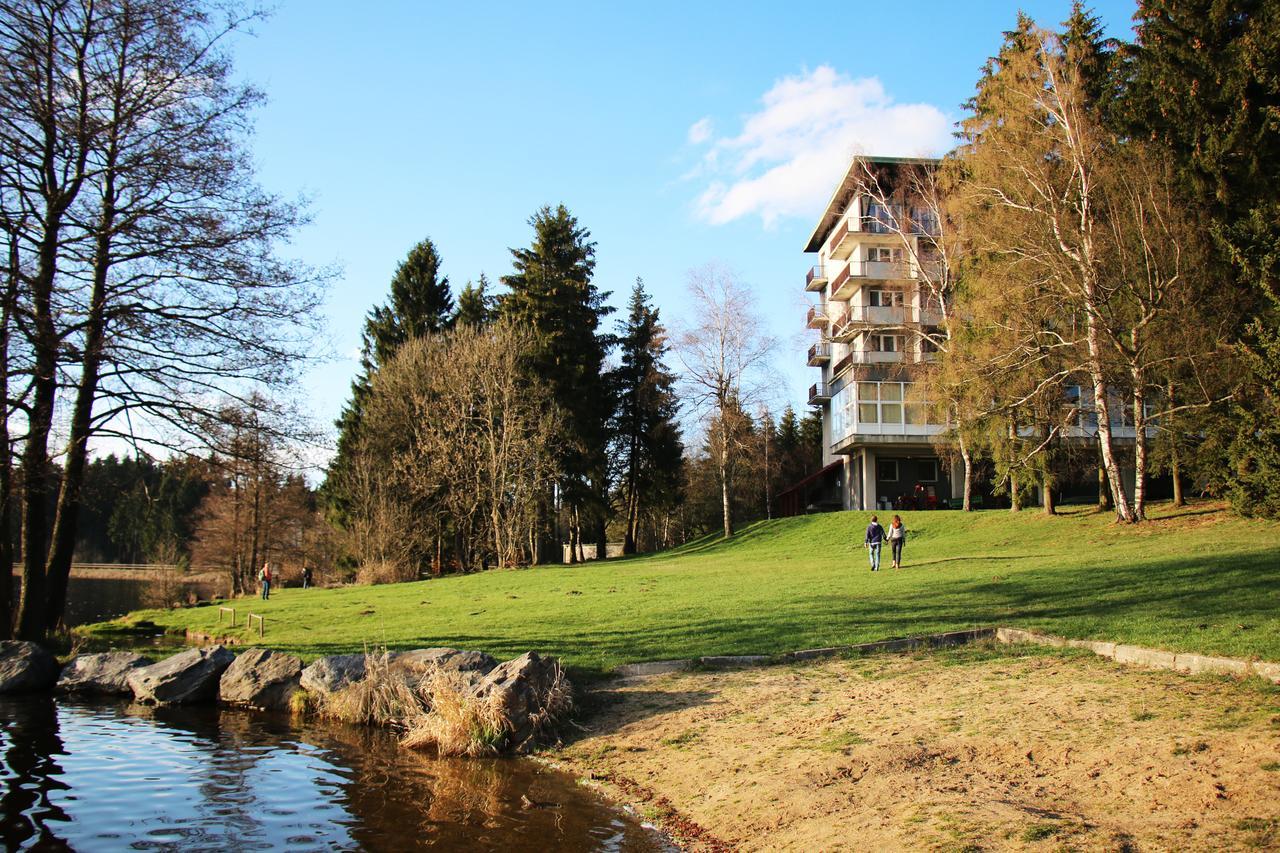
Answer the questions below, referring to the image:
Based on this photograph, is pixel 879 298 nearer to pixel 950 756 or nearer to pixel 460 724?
pixel 460 724

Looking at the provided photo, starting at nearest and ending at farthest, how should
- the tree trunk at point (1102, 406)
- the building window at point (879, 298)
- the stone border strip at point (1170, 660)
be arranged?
1. the stone border strip at point (1170, 660)
2. the tree trunk at point (1102, 406)
3. the building window at point (879, 298)

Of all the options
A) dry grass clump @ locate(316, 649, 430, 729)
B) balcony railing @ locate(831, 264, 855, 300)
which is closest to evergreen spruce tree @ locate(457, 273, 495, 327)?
balcony railing @ locate(831, 264, 855, 300)

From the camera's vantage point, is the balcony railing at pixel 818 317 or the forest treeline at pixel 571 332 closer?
the forest treeline at pixel 571 332

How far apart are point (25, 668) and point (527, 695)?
1059cm

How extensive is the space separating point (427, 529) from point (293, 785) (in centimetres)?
3661

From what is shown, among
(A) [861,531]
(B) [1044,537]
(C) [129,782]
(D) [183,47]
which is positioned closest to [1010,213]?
(B) [1044,537]

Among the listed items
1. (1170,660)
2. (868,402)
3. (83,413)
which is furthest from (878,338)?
(83,413)

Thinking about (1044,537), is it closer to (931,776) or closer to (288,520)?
(931,776)

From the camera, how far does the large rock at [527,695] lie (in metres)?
11.7

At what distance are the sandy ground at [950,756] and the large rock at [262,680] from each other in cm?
570

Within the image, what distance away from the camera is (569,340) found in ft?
170

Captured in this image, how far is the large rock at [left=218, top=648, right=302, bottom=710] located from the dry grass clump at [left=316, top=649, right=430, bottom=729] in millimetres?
1079

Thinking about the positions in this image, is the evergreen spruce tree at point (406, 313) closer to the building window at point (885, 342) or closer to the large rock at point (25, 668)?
the building window at point (885, 342)

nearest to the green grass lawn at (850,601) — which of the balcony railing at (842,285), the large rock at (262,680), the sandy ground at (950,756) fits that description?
the large rock at (262,680)
